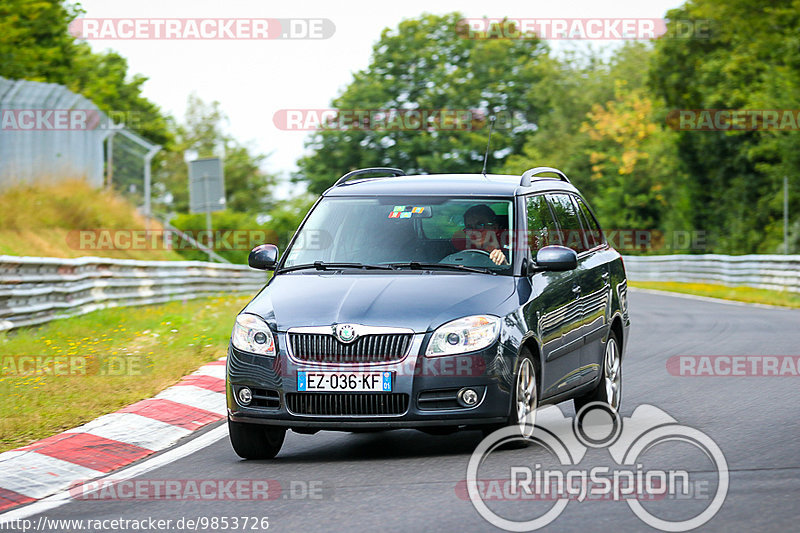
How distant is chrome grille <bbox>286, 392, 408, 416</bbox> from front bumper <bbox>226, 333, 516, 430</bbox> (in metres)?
0.02

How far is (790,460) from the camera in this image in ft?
24.8

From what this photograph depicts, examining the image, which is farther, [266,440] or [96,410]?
[96,410]

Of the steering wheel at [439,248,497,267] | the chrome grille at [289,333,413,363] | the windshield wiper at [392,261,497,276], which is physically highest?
the steering wheel at [439,248,497,267]

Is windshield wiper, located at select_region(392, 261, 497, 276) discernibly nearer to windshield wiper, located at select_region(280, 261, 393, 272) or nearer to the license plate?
windshield wiper, located at select_region(280, 261, 393, 272)

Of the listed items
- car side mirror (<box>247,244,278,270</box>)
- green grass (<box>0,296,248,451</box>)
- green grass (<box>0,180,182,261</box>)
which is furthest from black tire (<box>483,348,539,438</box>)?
green grass (<box>0,180,182,261</box>)

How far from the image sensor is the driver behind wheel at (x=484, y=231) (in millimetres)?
8789

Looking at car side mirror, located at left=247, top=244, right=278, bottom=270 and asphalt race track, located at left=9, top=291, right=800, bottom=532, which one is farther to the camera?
car side mirror, located at left=247, top=244, right=278, bottom=270

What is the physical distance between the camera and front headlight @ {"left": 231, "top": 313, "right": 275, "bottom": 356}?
795 centimetres

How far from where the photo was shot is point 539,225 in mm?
9359

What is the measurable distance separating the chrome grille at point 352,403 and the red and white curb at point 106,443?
4.43ft

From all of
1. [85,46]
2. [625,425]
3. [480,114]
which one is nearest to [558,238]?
[625,425]

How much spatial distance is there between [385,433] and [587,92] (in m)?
71.3

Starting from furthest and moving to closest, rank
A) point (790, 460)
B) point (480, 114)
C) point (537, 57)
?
point (537, 57)
point (480, 114)
point (790, 460)

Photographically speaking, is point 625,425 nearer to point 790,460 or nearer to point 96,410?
point 790,460
